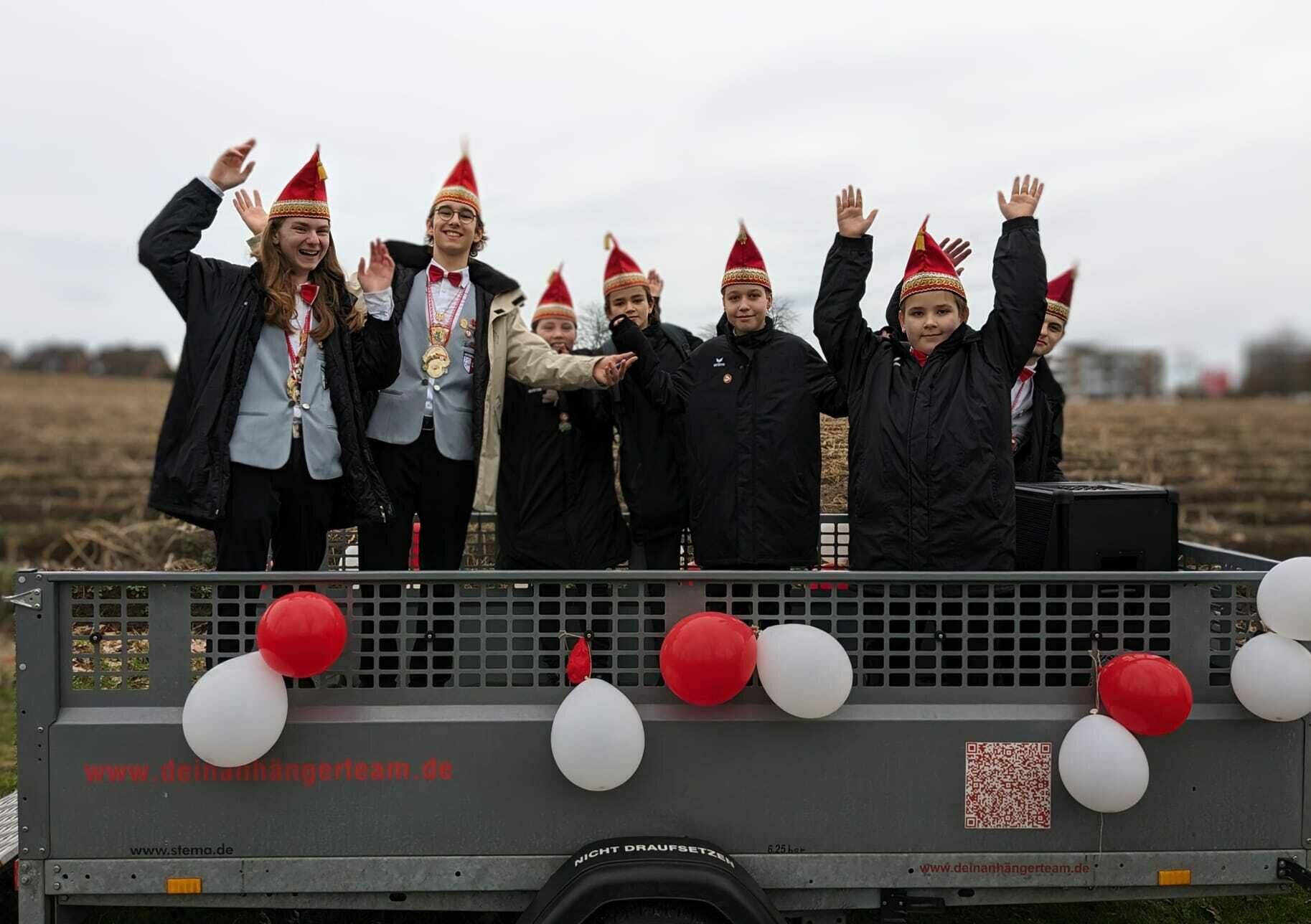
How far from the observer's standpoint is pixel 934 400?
3.08m

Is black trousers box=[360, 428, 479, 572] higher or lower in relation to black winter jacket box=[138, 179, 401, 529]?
lower

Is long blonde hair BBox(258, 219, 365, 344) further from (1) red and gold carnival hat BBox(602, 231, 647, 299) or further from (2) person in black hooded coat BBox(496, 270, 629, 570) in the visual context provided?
(1) red and gold carnival hat BBox(602, 231, 647, 299)

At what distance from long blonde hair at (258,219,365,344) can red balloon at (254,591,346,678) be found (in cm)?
110

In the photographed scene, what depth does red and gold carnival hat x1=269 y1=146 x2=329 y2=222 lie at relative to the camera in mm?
3152

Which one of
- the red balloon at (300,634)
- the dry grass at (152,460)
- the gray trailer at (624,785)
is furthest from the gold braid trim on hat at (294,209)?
the dry grass at (152,460)

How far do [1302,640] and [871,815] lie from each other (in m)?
1.27

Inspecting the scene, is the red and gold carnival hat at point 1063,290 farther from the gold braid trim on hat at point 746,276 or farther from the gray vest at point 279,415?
the gray vest at point 279,415

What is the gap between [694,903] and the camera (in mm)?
2385

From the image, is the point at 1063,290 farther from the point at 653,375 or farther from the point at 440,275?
the point at 440,275

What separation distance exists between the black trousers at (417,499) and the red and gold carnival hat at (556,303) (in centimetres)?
103

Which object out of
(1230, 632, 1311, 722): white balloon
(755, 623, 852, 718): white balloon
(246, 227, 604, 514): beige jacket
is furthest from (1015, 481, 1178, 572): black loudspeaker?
(246, 227, 604, 514): beige jacket

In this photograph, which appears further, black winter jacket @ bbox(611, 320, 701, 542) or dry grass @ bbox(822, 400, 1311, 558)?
dry grass @ bbox(822, 400, 1311, 558)

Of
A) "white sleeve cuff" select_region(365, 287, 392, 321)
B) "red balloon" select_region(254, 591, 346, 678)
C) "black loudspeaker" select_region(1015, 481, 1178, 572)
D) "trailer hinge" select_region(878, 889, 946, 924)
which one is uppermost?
"white sleeve cuff" select_region(365, 287, 392, 321)

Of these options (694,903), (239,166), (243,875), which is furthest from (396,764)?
(239,166)
